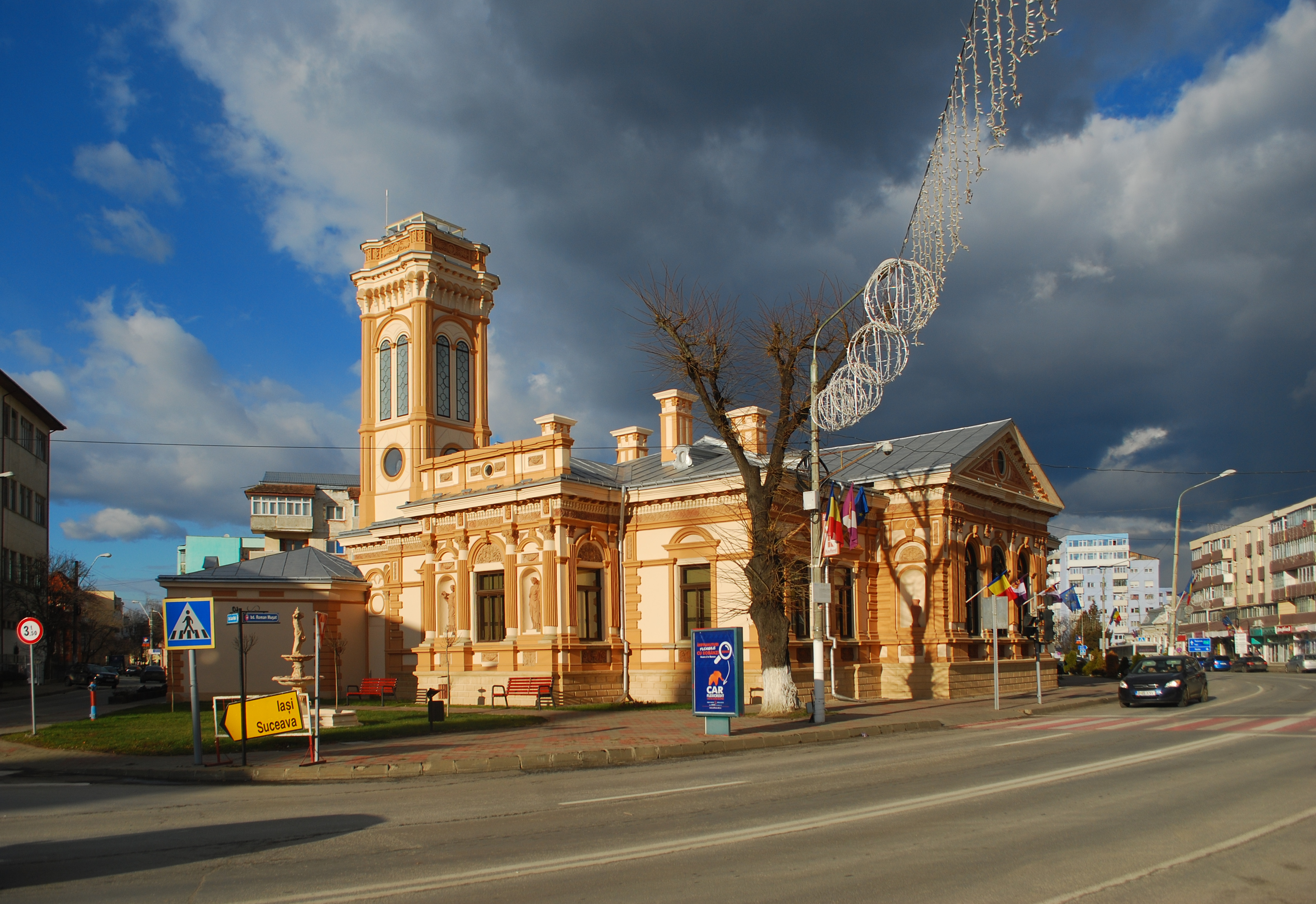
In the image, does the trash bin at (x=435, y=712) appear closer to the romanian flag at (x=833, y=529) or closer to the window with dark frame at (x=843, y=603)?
the romanian flag at (x=833, y=529)

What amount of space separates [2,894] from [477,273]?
124 ft

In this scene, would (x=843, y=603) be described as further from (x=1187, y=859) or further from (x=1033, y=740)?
(x=1187, y=859)

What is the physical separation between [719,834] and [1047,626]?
922 inches

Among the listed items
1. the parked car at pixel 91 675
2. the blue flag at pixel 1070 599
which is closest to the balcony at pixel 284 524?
the parked car at pixel 91 675

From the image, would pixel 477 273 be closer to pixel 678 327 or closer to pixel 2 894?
pixel 678 327

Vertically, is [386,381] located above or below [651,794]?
above

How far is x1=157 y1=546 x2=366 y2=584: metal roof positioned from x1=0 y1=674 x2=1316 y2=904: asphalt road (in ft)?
64.9

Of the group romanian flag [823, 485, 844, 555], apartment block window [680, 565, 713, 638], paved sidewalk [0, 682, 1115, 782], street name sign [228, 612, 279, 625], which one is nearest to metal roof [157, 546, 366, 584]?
street name sign [228, 612, 279, 625]

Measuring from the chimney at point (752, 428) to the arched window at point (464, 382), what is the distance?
536 inches

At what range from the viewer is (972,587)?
34.8 meters

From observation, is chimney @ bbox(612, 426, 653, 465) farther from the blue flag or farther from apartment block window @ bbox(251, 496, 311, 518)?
apartment block window @ bbox(251, 496, 311, 518)

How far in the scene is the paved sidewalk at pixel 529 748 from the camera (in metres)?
15.7

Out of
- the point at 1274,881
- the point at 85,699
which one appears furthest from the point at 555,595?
the point at 85,699

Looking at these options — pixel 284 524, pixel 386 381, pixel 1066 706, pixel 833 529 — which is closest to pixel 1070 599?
pixel 1066 706
